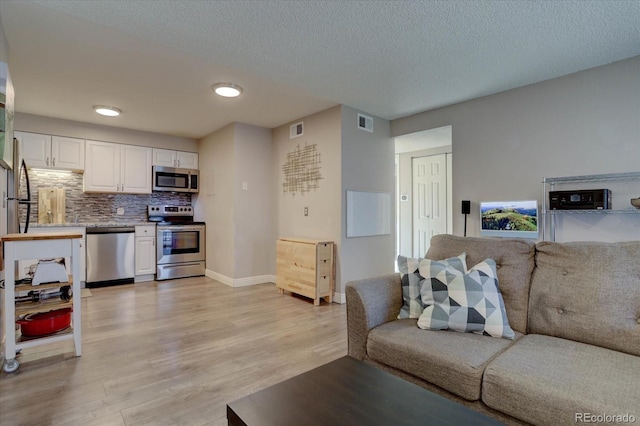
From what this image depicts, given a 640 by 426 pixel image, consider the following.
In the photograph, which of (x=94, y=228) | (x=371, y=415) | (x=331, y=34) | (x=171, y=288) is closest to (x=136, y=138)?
(x=94, y=228)

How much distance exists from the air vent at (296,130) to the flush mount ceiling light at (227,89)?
1.14 metres

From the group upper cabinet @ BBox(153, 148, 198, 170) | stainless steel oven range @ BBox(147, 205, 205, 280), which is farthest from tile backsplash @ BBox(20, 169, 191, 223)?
upper cabinet @ BBox(153, 148, 198, 170)

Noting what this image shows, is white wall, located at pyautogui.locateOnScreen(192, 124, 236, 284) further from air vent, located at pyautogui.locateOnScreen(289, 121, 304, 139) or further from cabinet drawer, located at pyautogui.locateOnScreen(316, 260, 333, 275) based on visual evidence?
cabinet drawer, located at pyautogui.locateOnScreen(316, 260, 333, 275)

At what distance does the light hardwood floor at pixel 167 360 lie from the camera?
1749mm

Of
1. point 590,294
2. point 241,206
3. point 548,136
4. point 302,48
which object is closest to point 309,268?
point 241,206

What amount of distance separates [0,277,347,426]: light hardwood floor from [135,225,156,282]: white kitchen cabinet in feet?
3.43

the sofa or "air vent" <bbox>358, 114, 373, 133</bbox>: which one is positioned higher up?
"air vent" <bbox>358, 114, 373, 133</bbox>

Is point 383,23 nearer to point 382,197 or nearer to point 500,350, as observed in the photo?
point 500,350

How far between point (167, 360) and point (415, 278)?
183cm

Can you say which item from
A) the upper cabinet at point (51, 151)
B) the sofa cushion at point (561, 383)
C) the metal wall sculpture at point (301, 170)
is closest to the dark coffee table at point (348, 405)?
the sofa cushion at point (561, 383)

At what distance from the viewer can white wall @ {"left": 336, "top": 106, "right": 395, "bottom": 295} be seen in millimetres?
3977

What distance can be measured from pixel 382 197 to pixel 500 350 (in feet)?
10.1

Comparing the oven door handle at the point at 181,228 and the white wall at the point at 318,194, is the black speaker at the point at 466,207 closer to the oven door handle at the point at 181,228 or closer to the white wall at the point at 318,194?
the white wall at the point at 318,194

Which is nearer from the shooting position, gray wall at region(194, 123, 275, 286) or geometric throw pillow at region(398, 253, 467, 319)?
geometric throw pillow at region(398, 253, 467, 319)
